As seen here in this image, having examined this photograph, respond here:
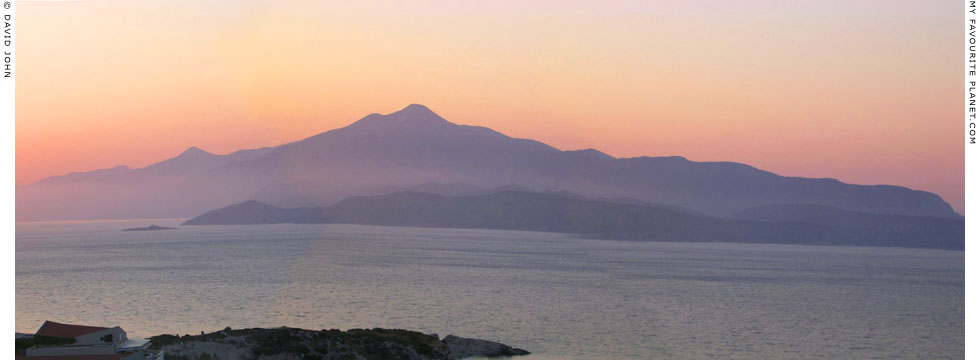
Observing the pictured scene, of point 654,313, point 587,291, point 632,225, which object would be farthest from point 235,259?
point 632,225

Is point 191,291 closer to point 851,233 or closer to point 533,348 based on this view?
point 533,348

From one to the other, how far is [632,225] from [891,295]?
115699 millimetres

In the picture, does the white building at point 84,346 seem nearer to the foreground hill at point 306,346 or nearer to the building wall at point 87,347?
the building wall at point 87,347

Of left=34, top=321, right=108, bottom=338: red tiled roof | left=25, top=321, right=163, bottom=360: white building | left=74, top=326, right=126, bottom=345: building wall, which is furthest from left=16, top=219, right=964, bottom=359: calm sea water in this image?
left=74, top=326, right=126, bottom=345: building wall

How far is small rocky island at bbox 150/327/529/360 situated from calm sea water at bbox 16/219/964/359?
11.9 feet

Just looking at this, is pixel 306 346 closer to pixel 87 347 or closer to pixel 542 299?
pixel 87 347

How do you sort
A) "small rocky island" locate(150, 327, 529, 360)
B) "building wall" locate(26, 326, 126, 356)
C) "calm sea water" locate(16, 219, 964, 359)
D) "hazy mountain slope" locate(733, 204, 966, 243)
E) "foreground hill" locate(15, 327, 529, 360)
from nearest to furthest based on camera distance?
"building wall" locate(26, 326, 126, 356), "foreground hill" locate(15, 327, 529, 360), "small rocky island" locate(150, 327, 529, 360), "calm sea water" locate(16, 219, 964, 359), "hazy mountain slope" locate(733, 204, 966, 243)

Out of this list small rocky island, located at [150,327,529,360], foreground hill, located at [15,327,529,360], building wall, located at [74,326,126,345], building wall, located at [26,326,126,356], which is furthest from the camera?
small rocky island, located at [150,327,529,360]

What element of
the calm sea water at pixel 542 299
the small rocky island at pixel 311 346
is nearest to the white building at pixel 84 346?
the small rocky island at pixel 311 346

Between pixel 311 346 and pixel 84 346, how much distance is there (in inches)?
287

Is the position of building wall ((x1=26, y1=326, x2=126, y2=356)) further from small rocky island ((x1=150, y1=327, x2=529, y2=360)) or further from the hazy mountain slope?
the hazy mountain slope

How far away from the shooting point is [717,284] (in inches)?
2830

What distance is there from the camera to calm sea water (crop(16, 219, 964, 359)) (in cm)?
4228

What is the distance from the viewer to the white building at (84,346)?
77.8ft
